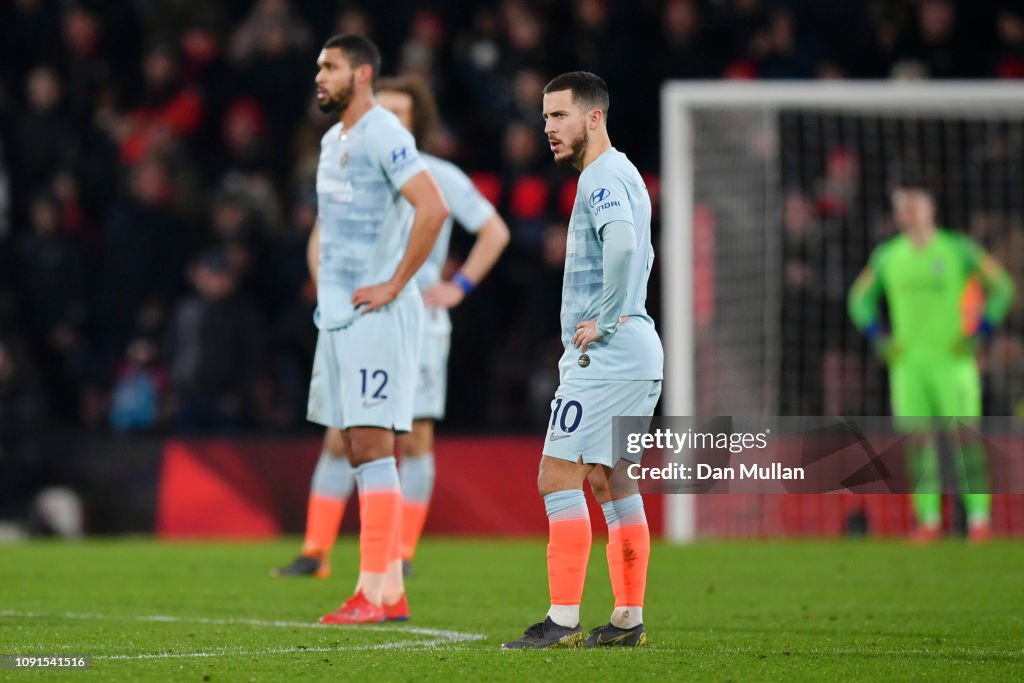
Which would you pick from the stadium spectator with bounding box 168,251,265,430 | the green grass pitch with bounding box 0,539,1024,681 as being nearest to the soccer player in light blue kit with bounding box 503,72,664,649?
the green grass pitch with bounding box 0,539,1024,681

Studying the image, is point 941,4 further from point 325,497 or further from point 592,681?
point 592,681

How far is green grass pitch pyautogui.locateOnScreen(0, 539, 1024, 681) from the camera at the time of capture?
523 centimetres

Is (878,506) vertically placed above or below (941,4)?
below

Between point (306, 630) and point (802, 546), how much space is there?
5.84 meters

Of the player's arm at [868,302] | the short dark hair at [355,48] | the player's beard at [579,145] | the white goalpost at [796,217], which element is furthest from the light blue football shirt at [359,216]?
the player's arm at [868,302]

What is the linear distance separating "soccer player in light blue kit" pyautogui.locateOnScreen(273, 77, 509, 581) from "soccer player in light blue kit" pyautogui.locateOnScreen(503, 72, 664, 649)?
9.54ft

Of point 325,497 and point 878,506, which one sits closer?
point 325,497

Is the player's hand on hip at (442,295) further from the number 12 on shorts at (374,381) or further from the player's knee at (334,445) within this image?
the number 12 on shorts at (374,381)

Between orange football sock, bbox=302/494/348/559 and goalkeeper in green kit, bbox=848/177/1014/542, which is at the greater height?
goalkeeper in green kit, bbox=848/177/1014/542

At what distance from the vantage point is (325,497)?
29.9 ft

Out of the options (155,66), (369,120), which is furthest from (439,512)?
(369,120)

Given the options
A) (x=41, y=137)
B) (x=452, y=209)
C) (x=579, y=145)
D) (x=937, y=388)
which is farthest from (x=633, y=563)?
(x=41, y=137)

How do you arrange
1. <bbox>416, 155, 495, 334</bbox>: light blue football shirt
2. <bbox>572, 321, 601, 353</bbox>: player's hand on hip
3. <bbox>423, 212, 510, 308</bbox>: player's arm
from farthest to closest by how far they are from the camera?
<bbox>416, 155, 495, 334</bbox>: light blue football shirt → <bbox>423, 212, 510, 308</bbox>: player's arm → <bbox>572, 321, 601, 353</bbox>: player's hand on hip

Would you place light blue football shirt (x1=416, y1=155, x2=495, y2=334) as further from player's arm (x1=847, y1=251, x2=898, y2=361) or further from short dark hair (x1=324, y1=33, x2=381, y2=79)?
player's arm (x1=847, y1=251, x2=898, y2=361)
